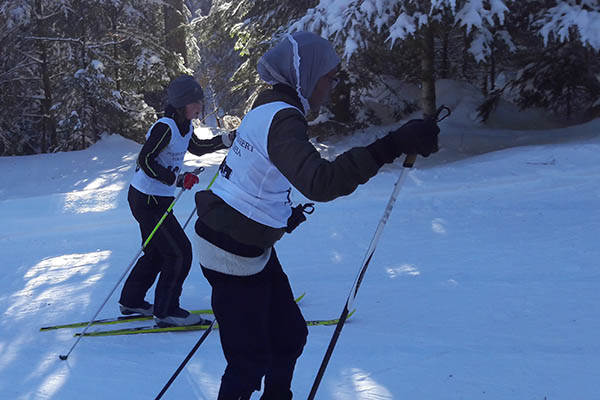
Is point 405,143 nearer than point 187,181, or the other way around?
point 405,143

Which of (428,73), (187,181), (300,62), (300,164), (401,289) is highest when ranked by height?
(300,62)

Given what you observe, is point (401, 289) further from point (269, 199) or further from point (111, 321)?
point (269, 199)

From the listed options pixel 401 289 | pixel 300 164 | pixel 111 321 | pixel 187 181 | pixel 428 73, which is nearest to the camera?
pixel 300 164

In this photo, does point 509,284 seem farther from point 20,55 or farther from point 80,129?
point 20,55

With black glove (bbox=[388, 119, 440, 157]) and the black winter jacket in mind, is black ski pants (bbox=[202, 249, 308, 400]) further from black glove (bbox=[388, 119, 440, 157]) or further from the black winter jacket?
black glove (bbox=[388, 119, 440, 157])

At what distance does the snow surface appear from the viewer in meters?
3.06

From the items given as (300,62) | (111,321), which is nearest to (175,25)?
(111,321)

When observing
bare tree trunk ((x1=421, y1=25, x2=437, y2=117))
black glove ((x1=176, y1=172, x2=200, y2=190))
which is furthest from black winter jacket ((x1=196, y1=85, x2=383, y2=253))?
bare tree trunk ((x1=421, y1=25, x2=437, y2=117))

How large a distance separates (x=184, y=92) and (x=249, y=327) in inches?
80.0

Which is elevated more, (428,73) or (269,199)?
(269,199)

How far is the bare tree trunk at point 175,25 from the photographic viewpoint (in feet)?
49.5

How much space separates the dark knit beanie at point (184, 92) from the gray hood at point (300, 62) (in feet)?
5.75

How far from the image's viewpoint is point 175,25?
51.0 feet

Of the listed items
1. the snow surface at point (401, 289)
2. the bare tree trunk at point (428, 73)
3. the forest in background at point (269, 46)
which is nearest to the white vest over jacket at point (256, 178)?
the snow surface at point (401, 289)
